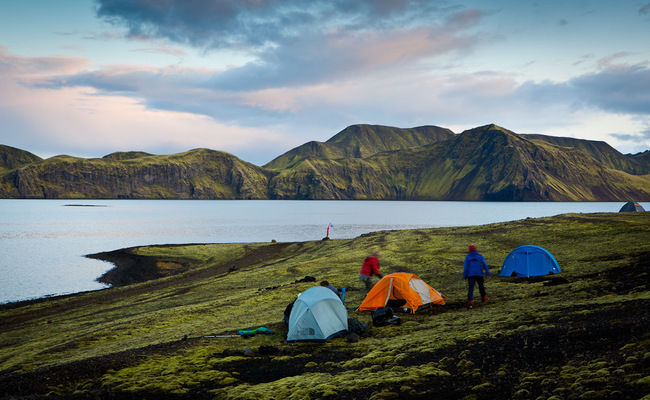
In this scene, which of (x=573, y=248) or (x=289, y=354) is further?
(x=573, y=248)

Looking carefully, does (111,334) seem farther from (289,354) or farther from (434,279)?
(434,279)

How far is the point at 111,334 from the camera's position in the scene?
25.8 metres

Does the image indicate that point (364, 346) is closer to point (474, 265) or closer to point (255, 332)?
point (255, 332)

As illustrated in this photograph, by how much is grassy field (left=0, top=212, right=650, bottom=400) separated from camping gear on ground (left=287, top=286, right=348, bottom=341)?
0.60 metres

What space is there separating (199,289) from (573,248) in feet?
130


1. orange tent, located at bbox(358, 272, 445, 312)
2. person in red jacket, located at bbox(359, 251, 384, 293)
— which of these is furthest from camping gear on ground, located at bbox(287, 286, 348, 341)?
person in red jacket, located at bbox(359, 251, 384, 293)

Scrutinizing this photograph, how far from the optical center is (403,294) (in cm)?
2402

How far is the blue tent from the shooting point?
3078 centimetres

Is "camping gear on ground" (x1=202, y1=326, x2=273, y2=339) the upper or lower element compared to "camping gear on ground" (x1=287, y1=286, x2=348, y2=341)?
lower

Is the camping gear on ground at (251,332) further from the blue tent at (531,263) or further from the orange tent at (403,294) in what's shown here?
the blue tent at (531,263)

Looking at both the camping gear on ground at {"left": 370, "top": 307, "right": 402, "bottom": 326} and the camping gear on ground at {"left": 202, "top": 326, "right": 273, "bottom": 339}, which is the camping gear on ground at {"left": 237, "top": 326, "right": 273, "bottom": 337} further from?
the camping gear on ground at {"left": 370, "top": 307, "right": 402, "bottom": 326}

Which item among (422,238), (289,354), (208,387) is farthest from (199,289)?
(422,238)

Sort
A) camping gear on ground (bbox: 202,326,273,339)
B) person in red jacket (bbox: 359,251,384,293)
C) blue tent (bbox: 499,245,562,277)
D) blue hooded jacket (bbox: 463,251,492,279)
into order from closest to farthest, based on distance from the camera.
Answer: camping gear on ground (bbox: 202,326,273,339) < blue hooded jacket (bbox: 463,251,492,279) < person in red jacket (bbox: 359,251,384,293) < blue tent (bbox: 499,245,562,277)

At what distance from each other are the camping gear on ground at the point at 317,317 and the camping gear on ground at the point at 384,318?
1.87 m
